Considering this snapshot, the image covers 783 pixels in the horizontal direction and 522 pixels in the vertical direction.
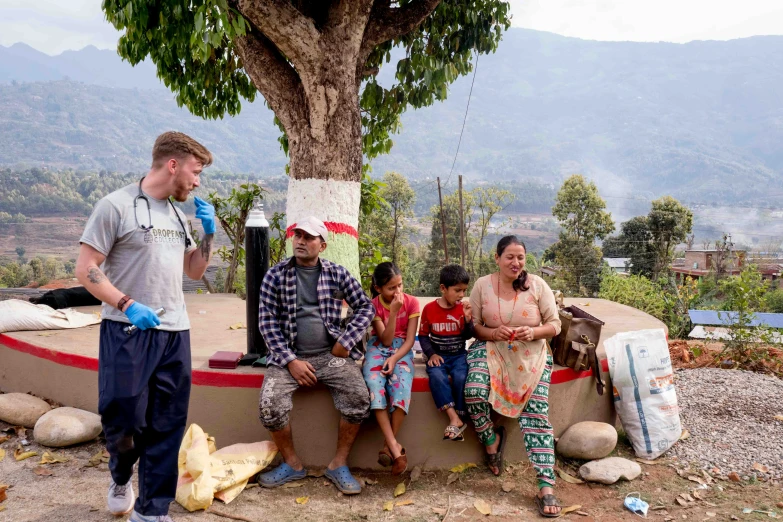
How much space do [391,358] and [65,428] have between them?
2.30m

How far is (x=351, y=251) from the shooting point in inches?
205

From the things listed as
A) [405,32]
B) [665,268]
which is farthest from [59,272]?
[405,32]

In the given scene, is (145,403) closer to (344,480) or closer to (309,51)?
(344,480)

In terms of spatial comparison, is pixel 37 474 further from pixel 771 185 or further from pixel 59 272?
pixel 771 185

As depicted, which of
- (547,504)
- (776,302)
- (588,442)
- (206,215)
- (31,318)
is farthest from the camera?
(776,302)

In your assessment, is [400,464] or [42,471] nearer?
[400,464]

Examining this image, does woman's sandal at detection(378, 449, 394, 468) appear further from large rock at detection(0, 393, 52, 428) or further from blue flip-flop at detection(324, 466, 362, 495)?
large rock at detection(0, 393, 52, 428)

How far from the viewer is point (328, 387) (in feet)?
12.8

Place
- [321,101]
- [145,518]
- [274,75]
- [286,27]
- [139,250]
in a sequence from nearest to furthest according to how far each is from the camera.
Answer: [139,250]
[145,518]
[286,27]
[321,101]
[274,75]

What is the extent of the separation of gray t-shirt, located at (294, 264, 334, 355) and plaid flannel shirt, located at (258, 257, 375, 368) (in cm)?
3

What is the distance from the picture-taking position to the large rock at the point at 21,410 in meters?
4.60

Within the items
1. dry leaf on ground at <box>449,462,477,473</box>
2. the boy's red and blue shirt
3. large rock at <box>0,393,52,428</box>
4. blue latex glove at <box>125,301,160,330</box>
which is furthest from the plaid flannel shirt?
large rock at <box>0,393,52,428</box>

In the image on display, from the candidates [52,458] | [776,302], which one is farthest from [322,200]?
[776,302]

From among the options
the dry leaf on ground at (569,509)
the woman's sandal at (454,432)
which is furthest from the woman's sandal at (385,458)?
the dry leaf on ground at (569,509)
